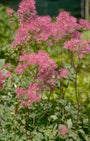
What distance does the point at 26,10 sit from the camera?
1900 millimetres

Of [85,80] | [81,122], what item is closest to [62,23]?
[81,122]

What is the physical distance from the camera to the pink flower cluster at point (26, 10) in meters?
1.88

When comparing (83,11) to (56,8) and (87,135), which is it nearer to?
(56,8)

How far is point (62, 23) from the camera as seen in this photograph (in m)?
2.03

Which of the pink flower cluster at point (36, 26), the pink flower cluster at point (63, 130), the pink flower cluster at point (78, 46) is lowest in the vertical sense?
the pink flower cluster at point (63, 130)

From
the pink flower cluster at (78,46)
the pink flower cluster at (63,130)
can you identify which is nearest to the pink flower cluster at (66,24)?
the pink flower cluster at (78,46)

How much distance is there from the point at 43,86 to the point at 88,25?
75 centimetres

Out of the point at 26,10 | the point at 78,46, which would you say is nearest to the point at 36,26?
the point at 26,10

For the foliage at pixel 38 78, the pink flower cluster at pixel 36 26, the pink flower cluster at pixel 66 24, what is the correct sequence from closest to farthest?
the foliage at pixel 38 78, the pink flower cluster at pixel 36 26, the pink flower cluster at pixel 66 24

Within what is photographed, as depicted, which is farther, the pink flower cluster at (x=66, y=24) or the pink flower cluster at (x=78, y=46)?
the pink flower cluster at (x=66, y=24)

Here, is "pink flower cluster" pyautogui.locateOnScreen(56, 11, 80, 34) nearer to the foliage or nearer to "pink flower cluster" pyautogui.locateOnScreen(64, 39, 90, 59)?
the foliage

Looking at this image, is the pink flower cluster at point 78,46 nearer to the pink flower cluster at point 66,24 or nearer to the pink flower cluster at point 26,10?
the pink flower cluster at point 66,24

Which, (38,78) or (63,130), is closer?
(38,78)

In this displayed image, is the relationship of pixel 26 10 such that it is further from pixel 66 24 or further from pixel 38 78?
pixel 38 78
